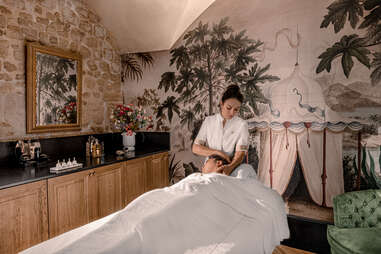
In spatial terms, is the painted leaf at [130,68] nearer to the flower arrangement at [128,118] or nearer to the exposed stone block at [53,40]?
the flower arrangement at [128,118]

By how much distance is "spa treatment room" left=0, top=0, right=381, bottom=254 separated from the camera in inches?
72.4

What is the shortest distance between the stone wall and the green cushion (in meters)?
3.05

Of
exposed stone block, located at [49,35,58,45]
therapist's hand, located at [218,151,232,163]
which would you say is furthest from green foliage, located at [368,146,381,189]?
exposed stone block, located at [49,35,58,45]

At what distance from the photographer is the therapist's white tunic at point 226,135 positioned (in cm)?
245

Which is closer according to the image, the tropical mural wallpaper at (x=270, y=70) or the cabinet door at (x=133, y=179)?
the tropical mural wallpaper at (x=270, y=70)

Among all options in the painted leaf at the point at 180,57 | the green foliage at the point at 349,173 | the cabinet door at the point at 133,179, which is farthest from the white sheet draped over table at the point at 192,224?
the painted leaf at the point at 180,57

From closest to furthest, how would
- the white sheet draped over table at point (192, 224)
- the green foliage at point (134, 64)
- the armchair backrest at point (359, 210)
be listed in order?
the white sheet draped over table at point (192, 224), the armchair backrest at point (359, 210), the green foliage at point (134, 64)

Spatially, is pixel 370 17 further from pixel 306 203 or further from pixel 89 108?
pixel 89 108

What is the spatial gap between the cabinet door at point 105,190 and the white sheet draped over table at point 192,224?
4.14 feet

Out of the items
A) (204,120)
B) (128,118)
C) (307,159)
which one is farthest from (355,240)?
(128,118)

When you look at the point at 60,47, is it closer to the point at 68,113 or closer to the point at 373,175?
the point at 68,113

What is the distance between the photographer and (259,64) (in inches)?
120

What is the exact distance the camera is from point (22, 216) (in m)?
1.94

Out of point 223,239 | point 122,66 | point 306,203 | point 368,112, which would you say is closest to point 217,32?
point 122,66
